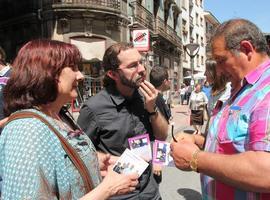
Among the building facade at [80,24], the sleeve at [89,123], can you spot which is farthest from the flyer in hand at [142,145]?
the building facade at [80,24]

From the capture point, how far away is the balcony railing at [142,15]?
74.3 feet

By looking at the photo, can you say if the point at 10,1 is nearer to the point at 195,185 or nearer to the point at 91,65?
the point at 91,65

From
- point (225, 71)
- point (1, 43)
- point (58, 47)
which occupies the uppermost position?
point (1, 43)

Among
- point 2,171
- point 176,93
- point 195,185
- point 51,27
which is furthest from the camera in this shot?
point 176,93

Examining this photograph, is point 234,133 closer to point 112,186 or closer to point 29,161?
point 112,186

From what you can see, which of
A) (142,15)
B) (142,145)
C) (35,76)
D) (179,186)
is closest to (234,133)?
(35,76)

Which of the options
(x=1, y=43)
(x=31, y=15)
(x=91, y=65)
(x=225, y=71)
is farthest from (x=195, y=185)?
(x=1, y=43)

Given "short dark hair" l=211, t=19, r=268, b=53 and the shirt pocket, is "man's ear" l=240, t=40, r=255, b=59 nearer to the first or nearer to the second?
"short dark hair" l=211, t=19, r=268, b=53

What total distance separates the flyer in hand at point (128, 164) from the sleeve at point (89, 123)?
0.58m

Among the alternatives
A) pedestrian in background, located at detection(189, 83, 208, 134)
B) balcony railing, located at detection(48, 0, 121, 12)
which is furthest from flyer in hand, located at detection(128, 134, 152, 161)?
balcony railing, located at detection(48, 0, 121, 12)

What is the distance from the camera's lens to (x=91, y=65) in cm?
1973

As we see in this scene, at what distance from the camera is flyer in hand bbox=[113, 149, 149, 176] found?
2.17m

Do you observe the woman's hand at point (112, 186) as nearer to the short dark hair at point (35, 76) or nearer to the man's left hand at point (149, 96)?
the short dark hair at point (35, 76)

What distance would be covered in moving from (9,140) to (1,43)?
22396mm
